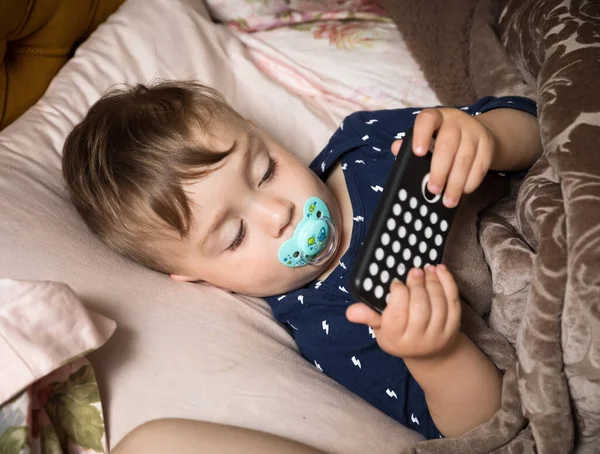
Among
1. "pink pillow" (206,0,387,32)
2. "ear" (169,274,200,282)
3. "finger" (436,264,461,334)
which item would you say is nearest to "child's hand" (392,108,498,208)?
"finger" (436,264,461,334)

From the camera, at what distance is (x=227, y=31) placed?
1305 mm

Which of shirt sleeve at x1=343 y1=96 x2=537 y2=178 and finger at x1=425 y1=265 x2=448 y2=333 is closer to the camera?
finger at x1=425 y1=265 x2=448 y2=333

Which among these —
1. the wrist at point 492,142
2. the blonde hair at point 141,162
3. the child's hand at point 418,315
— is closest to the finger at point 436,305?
the child's hand at point 418,315

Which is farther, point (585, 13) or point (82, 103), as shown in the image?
point (82, 103)

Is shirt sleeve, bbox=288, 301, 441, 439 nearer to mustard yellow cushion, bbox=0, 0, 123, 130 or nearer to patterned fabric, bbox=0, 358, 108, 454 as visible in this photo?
patterned fabric, bbox=0, 358, 108, 454

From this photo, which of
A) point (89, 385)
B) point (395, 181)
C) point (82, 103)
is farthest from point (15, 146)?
point (395, 181)

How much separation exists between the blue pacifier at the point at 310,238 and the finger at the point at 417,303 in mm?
217

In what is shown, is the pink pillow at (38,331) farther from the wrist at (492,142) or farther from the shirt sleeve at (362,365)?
the wrist at (492,142)

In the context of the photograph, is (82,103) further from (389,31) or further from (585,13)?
(585,13)

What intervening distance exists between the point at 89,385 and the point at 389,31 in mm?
913

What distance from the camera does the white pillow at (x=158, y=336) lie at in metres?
0.77

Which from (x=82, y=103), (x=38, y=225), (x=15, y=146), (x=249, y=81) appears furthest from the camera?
(x=249, y=81)

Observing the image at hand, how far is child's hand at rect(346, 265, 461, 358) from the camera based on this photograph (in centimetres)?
68

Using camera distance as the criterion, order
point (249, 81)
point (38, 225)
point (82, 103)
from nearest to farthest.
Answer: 1. point (38, 225)
2. point (82, 103)
3. point (249, 81)
